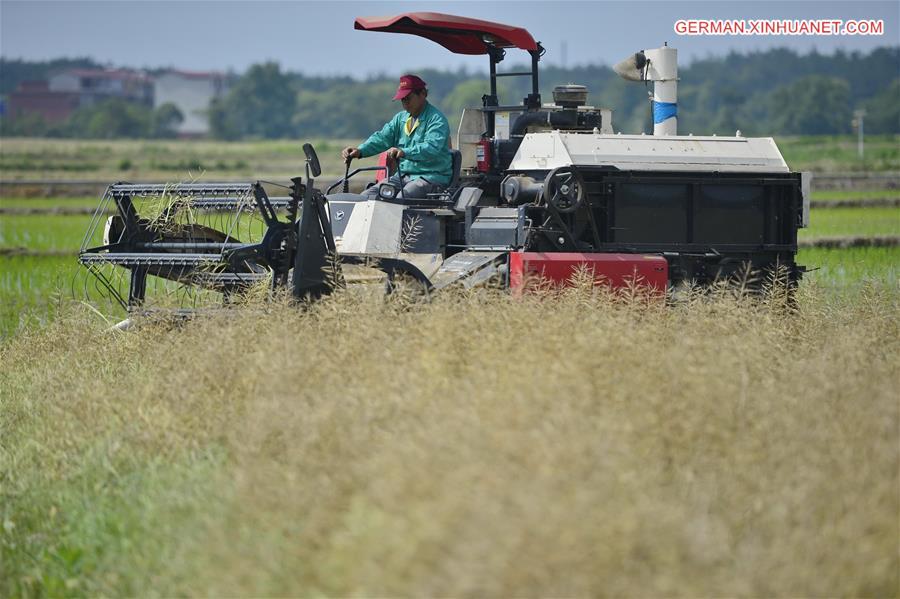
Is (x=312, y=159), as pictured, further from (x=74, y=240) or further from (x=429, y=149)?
(x=74, y=240)

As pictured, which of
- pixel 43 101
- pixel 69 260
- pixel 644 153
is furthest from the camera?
pixel 43 101

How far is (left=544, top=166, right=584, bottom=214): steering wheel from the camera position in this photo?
36.0 feet

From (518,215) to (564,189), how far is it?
0.44 metres

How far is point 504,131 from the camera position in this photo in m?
12.4

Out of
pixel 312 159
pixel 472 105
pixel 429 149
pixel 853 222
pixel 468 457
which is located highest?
pixel 472 105

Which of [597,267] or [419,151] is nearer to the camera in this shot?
[597,267]

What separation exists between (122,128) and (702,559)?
15532 centimetres

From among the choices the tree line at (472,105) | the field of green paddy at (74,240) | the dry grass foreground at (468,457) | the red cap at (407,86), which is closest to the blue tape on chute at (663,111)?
the field of green paddy at (74,240)

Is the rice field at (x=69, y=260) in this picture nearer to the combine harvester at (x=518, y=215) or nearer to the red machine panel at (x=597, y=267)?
the combine harvester at (x=518, y=215)

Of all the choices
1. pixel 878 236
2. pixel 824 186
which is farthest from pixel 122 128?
pixel 878 236

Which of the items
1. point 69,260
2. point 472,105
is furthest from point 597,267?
point 472,105

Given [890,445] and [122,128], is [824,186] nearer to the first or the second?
[890,445]

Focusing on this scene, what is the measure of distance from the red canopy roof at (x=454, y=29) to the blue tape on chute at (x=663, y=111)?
7.18 ft

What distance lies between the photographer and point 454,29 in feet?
39.0
